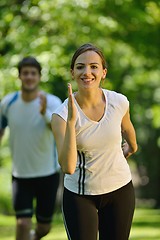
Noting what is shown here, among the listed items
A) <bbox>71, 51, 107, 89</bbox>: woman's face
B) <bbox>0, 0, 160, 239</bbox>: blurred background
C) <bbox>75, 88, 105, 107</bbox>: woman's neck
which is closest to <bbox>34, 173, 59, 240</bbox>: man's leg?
<bbox>75, 88, 105, 107</bbox>: woman's neck

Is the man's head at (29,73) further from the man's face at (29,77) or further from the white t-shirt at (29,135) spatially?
the white t-shirt at (29,135)

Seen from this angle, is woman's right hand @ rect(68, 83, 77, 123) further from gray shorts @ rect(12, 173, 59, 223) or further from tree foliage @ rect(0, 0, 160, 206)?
tree foliage @ rect(0, 0, 160, 206)

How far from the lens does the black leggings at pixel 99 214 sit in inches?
200

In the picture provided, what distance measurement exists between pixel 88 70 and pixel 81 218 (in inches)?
40.3

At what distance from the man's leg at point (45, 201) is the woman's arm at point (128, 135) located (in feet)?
7.74

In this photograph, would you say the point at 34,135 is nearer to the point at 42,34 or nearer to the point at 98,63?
→ the point at 98,63

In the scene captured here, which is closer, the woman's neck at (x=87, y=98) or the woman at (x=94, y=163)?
the woman at (x=94, y=163)

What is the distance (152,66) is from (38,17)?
16.5 ft

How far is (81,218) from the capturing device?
5082mm

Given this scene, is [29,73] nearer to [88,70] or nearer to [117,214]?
[88,70]

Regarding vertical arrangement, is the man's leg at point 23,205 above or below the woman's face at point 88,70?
below

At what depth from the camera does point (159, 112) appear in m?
12.7

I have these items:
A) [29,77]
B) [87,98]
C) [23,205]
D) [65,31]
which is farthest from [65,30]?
[87,98]

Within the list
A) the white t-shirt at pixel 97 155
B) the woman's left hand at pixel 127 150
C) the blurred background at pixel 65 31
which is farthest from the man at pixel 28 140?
the blurred background at pixel 65 31
